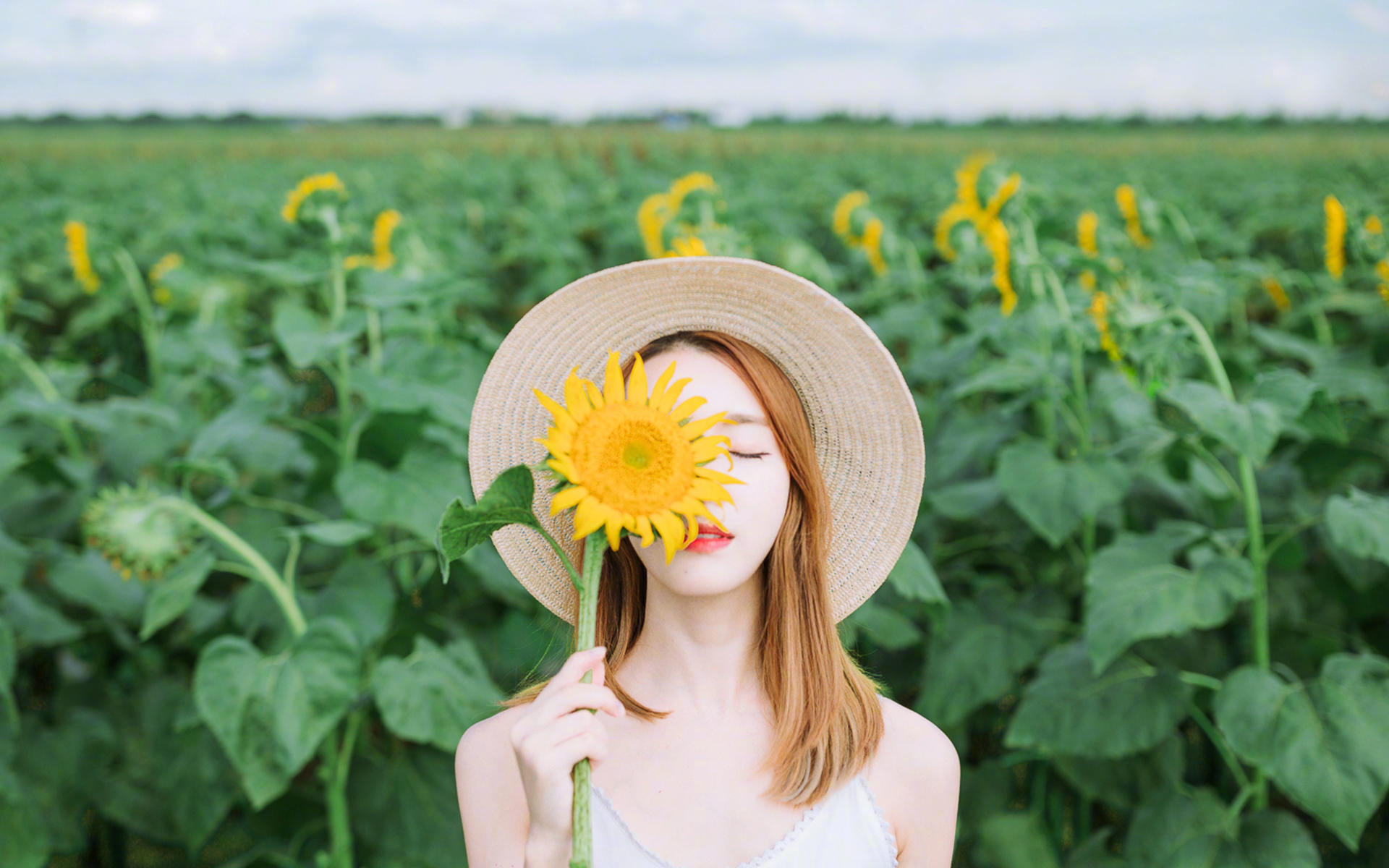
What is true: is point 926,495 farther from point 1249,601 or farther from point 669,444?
point 669,444

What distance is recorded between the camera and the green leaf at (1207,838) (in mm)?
1944

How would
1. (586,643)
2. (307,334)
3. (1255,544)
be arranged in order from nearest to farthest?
1. (586,643)
2. (1255,544)
3. (307,334)

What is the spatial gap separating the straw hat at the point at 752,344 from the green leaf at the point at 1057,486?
3.32 ft

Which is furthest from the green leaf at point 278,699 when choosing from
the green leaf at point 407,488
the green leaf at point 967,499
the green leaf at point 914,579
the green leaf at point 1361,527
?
the green leaf at point 1361,527

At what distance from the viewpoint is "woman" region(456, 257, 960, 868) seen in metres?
1.12

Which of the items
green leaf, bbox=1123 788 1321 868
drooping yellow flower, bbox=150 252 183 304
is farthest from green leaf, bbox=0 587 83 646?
green leaf, bbox=1123 788 1321 868

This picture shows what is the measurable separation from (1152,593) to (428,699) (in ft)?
4.13

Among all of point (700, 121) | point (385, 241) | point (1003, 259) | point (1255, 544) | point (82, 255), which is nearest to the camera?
point (1255, 544)

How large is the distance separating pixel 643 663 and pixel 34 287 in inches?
205

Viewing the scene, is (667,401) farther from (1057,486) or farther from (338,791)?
(1057,486)

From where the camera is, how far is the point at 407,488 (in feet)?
6.86

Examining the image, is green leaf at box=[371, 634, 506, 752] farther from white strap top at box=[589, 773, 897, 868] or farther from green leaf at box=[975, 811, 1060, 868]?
green leaf at box=[975, 811, 1060, 868]

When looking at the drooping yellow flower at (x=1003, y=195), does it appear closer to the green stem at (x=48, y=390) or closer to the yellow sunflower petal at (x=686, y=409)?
the yellow sunflower petal at (x=686, y=409)

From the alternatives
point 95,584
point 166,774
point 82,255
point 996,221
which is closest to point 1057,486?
Result: point 996,221
